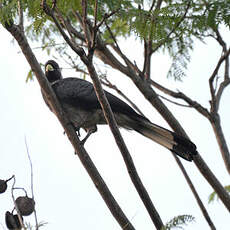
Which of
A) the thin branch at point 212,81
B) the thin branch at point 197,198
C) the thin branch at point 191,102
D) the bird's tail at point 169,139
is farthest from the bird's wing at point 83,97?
the thin branch at point 212,81

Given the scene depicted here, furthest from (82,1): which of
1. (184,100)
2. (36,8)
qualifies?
(184,100)

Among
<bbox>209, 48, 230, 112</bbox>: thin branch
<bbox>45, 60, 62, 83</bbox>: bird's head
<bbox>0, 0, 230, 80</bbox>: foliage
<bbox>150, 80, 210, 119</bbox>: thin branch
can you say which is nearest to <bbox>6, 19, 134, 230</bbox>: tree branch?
<bbox>0, 0, 230, 80</bbox>: foliage

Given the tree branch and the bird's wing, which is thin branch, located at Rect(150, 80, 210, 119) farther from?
the tree branch

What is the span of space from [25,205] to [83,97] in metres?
2.49

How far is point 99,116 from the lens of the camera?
546cm

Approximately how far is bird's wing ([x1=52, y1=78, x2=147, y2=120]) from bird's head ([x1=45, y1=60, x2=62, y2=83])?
0.59m

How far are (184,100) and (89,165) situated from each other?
1.87 metres

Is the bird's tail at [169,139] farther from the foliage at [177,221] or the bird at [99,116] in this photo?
the foliage at [177,221]

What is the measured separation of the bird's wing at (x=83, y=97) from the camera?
5.11m

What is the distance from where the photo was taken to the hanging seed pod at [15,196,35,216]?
310cm

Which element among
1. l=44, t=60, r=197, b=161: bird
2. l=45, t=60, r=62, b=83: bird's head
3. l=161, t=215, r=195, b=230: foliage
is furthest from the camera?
l=45, t=60, r=62, b=83: bird's head

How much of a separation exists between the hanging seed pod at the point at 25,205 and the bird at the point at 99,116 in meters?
1.69

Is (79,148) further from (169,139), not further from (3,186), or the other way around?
(169,139)

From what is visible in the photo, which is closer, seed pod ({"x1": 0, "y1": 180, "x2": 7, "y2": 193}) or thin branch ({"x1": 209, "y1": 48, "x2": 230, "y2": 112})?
seed pod ({"x1": 0, "y1": 180, "x2": 7, "y2": 193})
